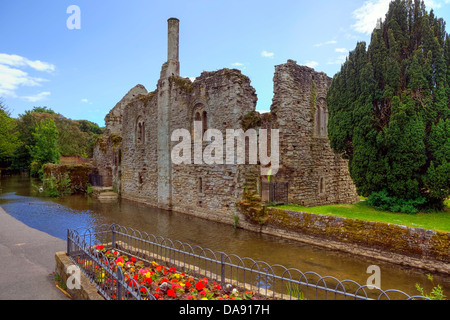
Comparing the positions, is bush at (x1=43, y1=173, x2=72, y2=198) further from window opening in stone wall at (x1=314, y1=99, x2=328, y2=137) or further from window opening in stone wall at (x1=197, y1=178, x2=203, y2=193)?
window opening in stone wall at (x1=314, y1=99, x2=328, y2=137)

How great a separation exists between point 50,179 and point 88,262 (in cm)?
2241

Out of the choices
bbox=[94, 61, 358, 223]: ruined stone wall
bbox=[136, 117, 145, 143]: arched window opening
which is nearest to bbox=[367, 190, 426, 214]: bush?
bbox=[94, 61, 358, 223]: ruined stone wall

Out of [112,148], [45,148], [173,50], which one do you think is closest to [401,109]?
[173,50]

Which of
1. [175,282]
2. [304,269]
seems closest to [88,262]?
[175,282]

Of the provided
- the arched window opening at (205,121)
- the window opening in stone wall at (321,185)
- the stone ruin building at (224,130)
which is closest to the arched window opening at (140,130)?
the stone ruin building at (224,130)

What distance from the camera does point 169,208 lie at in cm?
1769

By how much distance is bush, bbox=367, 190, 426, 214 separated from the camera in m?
10.6

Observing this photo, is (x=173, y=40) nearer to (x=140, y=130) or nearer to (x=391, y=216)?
(x=140, y=130)

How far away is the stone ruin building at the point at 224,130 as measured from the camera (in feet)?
46.1

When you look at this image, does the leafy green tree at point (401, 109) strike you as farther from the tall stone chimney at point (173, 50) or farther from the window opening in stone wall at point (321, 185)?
the tall stone chimney at point (173, 50)

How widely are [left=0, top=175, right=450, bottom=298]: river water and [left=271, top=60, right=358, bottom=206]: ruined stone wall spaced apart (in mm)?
4236

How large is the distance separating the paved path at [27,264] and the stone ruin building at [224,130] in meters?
7.57
